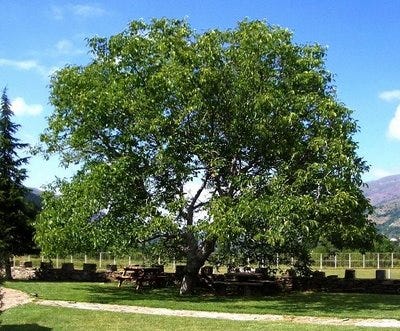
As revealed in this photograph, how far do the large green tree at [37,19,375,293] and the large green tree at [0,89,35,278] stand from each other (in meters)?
8.74

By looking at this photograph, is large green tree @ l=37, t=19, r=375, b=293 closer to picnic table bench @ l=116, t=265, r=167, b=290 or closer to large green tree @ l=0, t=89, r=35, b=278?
picnic table bench @ l=116, t=265, r=167, b=290

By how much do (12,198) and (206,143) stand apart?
13.0m

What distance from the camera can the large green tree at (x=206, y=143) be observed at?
18266 mm

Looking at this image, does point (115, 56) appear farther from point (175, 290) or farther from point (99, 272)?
point (99, 272)

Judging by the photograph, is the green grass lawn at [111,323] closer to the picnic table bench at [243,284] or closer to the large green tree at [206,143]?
the large green tree at [206,143]

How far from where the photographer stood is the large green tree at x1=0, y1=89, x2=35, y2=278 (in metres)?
28.4

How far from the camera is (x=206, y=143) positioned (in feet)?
63.8

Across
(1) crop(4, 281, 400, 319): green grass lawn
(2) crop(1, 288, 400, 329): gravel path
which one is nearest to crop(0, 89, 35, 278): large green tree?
(1) crop(4, 281, 400, 319): green grass lawn

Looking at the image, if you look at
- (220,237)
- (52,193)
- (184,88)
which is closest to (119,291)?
(52,193)

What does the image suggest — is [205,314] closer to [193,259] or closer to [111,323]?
[111,323]

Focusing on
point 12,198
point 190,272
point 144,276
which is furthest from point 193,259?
point 12,198

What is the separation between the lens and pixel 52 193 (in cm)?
2073

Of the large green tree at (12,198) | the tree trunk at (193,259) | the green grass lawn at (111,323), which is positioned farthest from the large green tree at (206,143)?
the large green tree at (12,198)

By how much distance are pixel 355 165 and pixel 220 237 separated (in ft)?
16.1
